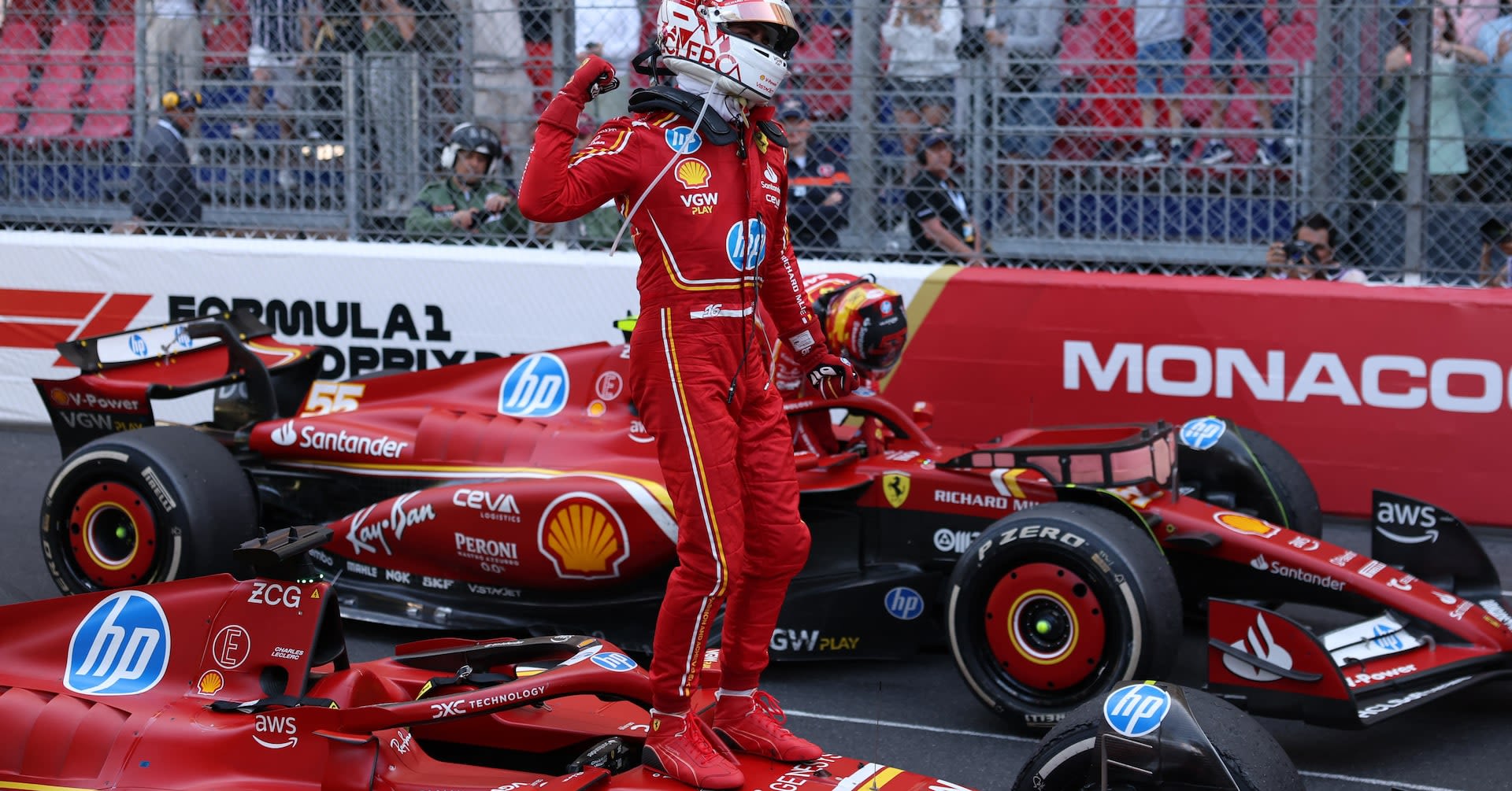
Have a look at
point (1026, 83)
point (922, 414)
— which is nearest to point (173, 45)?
point (1026, 83)

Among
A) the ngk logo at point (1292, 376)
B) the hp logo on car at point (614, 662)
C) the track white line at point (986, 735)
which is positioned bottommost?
the track white line at point (986, 735)

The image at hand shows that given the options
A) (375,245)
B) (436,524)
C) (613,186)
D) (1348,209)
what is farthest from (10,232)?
(1348,209)

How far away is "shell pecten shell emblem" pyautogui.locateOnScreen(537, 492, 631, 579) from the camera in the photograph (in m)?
5.87

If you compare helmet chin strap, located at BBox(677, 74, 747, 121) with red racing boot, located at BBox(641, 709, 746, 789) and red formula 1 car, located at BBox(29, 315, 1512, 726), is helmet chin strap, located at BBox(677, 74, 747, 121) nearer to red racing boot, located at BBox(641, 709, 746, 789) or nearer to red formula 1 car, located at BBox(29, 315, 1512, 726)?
red racing boot, located at BBox(641, 709, 746, 789)

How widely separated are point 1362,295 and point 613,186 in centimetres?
453

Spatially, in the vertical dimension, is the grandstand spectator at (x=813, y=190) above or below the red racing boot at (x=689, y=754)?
above

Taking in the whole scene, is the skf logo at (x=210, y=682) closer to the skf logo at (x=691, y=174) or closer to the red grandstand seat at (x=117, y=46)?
the skf logo at (x=691, y=174)

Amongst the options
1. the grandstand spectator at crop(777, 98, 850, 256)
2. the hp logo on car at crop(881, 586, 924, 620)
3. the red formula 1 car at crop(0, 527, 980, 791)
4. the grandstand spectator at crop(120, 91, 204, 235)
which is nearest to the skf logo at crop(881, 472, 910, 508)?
the hp logo on car at crop(881, 586, 924, 620)

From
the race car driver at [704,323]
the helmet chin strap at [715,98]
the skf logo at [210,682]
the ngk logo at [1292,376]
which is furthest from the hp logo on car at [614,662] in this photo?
the ngk logo at [1292,376]

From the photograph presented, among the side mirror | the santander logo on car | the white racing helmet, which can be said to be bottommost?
Result: the santander logo on car

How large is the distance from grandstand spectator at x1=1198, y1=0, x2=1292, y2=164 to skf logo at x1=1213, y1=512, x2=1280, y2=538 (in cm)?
263

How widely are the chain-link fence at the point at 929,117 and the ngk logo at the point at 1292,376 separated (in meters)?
0.48

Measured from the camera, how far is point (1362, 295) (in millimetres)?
7348

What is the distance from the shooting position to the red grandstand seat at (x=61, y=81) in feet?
30.0
